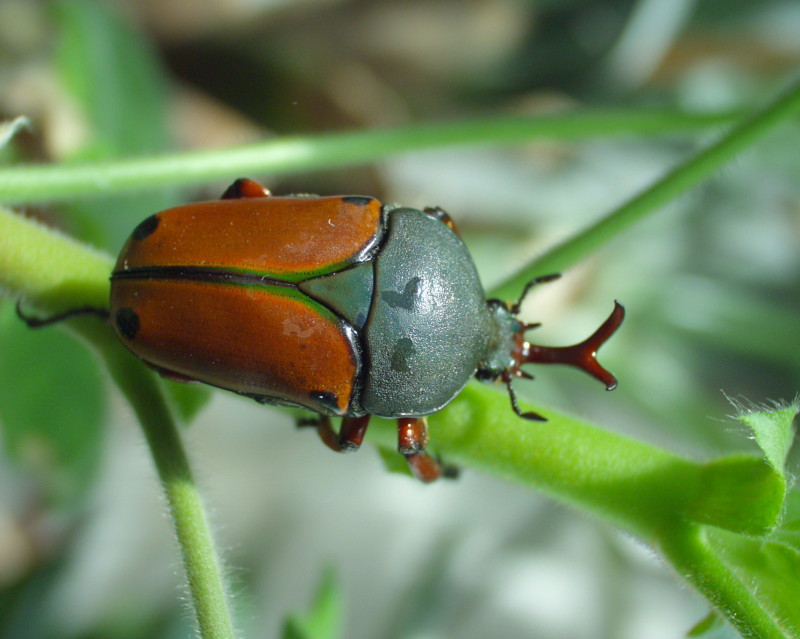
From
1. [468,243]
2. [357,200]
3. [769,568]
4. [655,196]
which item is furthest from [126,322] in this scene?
[468,243]

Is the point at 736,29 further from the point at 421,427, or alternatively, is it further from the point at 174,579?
the point at 174,579

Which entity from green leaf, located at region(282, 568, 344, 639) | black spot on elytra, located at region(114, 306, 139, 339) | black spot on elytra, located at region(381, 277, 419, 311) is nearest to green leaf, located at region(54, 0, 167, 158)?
black spot on elytra, located at region(114, 306, 139, 339)

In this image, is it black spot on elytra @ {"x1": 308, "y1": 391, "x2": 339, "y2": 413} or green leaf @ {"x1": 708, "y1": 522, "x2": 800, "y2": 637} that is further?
black spot on elytra @ {"x1": 308, "y1": 391, "x2": 339, "y2": 413}

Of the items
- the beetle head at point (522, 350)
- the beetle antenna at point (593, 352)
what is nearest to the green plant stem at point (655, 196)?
the beetle head at point (522, 350)

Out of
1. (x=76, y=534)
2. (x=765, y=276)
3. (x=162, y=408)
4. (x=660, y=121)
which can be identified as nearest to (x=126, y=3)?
(x=76, y=534)

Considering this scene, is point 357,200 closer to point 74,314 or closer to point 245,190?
point 245,190

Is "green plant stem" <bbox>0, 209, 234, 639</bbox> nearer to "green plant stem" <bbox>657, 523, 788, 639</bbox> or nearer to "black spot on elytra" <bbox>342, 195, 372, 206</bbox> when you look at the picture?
"black spot on elytra" <bbox>342, 195, 372, 206</bbox>

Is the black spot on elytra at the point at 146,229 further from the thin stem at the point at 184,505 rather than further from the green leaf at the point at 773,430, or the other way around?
the green leaf at the point at 773,430
